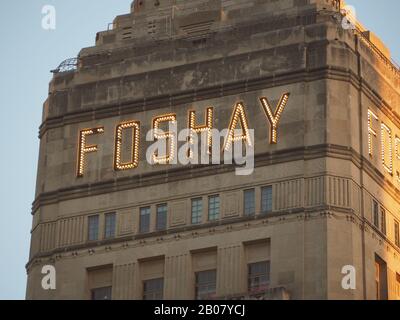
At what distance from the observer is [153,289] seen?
14038 cm

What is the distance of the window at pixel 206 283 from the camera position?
454ft

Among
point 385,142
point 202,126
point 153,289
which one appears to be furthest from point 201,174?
point 385,142

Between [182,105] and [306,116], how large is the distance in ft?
29.2

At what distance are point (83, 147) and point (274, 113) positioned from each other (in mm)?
13699

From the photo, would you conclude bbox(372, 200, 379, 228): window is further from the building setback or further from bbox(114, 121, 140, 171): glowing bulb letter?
bbox(114, 121, 140, 171): glowing bulb letter

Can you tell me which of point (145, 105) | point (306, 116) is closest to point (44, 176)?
point (145, 105)

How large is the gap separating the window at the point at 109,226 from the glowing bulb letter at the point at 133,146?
321 cm

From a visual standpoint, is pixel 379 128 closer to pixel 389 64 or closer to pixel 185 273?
pixel 389 64

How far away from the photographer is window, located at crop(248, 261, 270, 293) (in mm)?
137125

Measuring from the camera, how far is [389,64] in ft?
488
